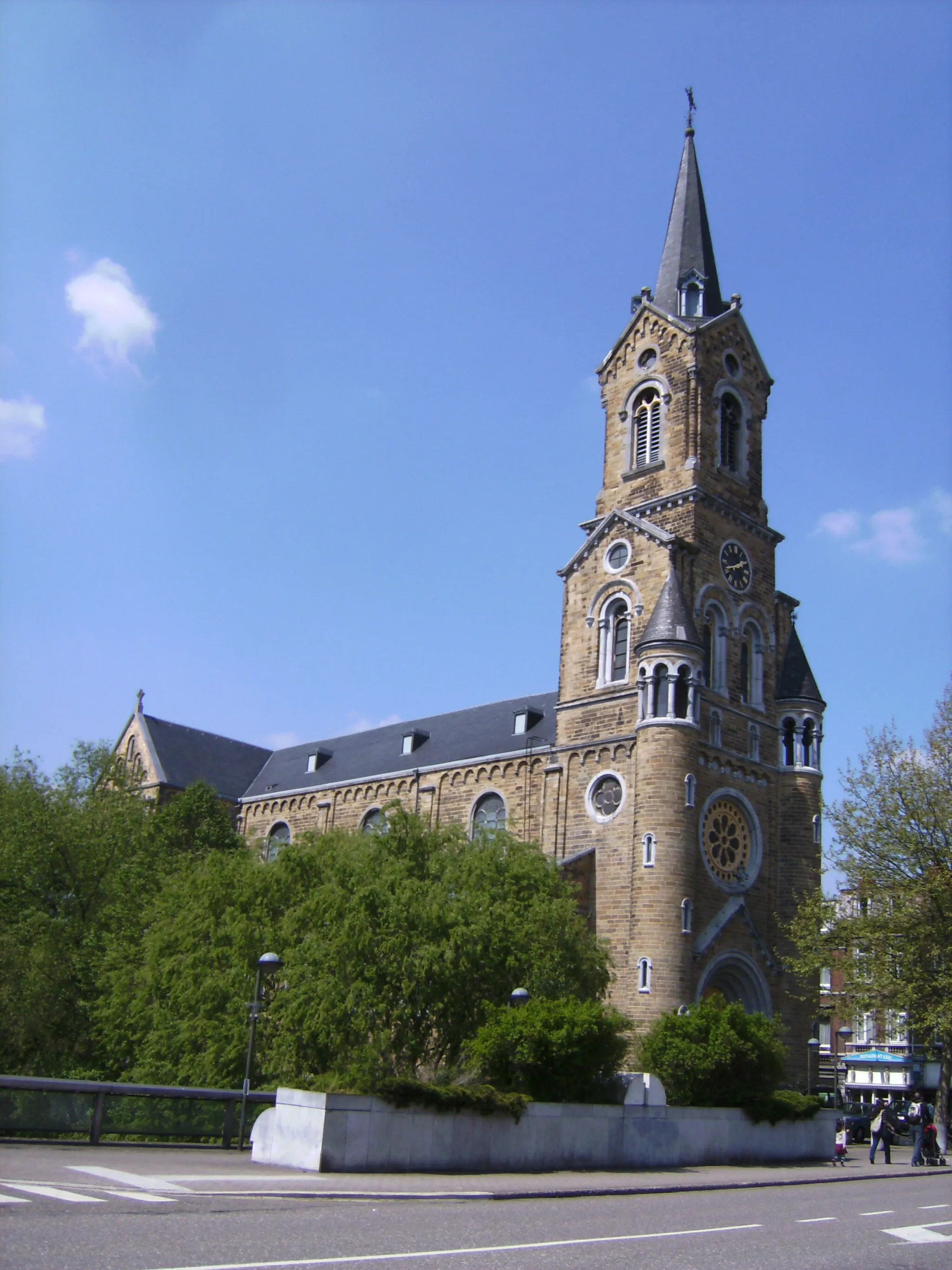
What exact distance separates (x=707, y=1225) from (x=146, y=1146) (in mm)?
9713

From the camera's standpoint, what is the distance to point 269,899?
29.4 metres

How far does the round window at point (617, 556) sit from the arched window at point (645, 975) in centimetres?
1369

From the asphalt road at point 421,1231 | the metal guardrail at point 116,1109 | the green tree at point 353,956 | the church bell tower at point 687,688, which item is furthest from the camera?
A: the church bell tower at point 687,688

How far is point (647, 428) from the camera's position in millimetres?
44438

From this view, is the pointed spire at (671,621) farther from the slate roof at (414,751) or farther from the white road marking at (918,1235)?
the white road marking at (918,1235)

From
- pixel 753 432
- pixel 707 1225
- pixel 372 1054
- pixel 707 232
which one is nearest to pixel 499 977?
pixel 372 1054

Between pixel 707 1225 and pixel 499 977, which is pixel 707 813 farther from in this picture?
pixel 707 1225

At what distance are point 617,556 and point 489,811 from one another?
423 inches

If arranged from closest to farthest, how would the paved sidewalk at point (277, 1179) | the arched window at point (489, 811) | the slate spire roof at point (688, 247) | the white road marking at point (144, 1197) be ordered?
the white road marking at point (144, 1197)
the paved sidewalk at point (277, 1179)
the arched window at point (489, 811)
the slate spire roof at point (688, 247)

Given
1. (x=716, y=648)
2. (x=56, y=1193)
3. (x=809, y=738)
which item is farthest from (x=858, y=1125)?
(x=56, y=1193)

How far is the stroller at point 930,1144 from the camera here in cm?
2839

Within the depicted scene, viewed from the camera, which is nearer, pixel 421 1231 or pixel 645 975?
pixel 421 1231

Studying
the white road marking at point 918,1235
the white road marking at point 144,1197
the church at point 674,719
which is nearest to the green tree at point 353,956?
the church at point 674,719

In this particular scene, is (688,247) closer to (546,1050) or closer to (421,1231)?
(546,1050)
